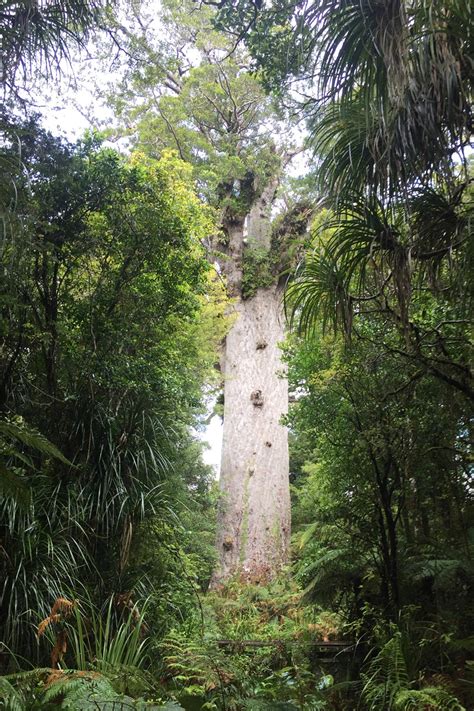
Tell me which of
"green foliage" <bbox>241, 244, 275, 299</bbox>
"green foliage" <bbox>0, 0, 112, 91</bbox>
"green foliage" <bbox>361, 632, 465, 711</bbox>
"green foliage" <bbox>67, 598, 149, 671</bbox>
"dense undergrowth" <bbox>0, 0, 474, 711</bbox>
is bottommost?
"green foliage" <bbox>361, 632, 465, 711</bbox>

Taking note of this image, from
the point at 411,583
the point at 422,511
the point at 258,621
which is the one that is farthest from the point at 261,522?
the point at 411,583

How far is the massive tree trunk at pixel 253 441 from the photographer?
28.7 feet

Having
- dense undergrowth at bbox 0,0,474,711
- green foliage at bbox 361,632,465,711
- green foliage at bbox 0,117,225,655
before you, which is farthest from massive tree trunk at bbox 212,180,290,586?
green foliage at bbox 361,632,465,711

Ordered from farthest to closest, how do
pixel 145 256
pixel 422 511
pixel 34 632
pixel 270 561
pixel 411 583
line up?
pixel 270 561 < pixel 422 511 < pixel 145 256 < pixel 411 583 < pixel 34 632

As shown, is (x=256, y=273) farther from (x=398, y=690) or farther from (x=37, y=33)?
(x=398, y=690)

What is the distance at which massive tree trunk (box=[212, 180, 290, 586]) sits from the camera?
344 inches

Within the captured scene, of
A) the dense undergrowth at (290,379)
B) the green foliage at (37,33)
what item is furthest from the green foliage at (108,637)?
the green foliage at (37,33)

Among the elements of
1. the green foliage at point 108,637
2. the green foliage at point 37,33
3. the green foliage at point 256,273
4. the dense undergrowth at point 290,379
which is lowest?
the green foliage at point 108,637

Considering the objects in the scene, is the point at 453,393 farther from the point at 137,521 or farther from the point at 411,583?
the point at 137,521

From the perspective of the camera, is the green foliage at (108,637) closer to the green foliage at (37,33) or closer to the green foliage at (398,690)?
the green foliage at (398,690)

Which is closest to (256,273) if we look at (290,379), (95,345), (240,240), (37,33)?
(240,240)

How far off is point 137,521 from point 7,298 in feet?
6.77

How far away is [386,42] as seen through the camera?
3270 millimetres

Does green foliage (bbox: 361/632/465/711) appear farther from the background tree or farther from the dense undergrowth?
the background tree
